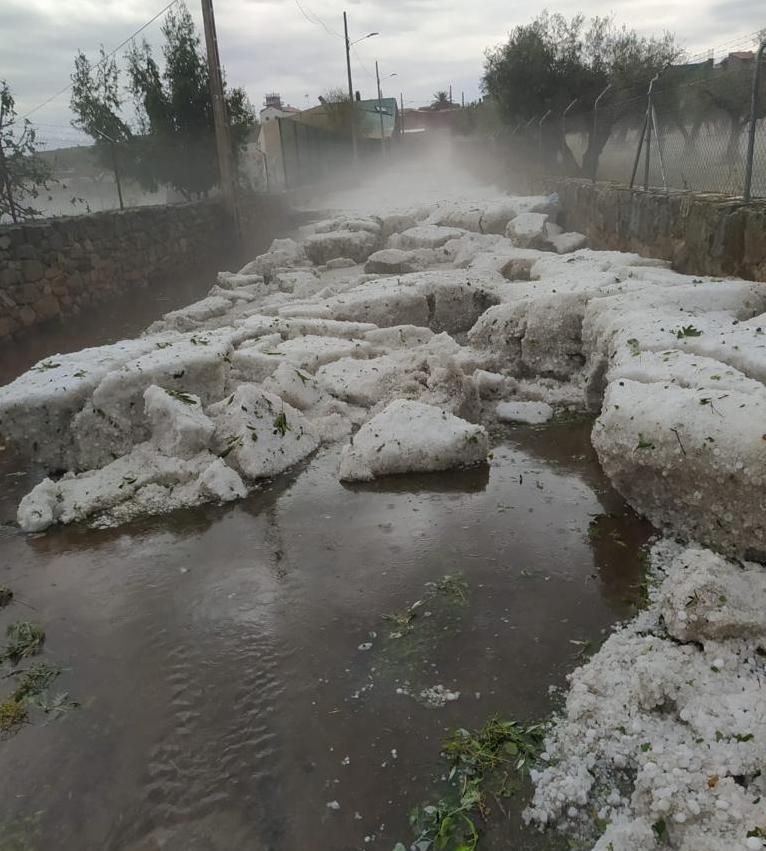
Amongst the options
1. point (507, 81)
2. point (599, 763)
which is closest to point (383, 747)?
point (599, 763)

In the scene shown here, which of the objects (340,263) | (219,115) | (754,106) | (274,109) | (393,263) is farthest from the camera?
(274,109)

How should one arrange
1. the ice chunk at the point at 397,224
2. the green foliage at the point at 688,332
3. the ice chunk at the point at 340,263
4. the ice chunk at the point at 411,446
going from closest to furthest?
1. the green foliage at the point at 688,332
2. the ice chunk at the point at 411,446
3. the ice chunk at the point at 340,263
4. the ice chunk at the point at 397,224

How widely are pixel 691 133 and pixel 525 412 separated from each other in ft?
18.4

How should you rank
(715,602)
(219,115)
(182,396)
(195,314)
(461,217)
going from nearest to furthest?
(715,602)
(182,396)
(195,314)
(461,217)
(219,115)

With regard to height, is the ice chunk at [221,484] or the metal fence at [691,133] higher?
the metal fence at [691,133]

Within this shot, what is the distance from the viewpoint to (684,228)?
630 cm

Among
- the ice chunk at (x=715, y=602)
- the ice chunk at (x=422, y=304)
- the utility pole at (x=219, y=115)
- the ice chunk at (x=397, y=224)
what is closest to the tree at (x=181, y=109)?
the utility pole at (x=219, y=115)

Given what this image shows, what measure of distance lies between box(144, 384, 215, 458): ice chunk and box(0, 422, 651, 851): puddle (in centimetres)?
59

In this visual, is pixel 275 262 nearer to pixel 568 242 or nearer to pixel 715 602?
pixel 568 242

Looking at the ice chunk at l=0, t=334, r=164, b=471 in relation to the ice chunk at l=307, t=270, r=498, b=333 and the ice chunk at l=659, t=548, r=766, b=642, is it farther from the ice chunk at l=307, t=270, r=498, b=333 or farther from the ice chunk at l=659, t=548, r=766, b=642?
the ice chunk at l=659, t=548, r=766, b=642

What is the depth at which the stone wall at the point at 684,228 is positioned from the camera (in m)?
5.26

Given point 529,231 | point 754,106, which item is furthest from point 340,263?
point 754,106

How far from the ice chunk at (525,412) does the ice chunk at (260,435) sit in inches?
56.0

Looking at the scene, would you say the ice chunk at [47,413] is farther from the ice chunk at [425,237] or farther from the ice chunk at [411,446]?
the ice chunk at [425,237]
